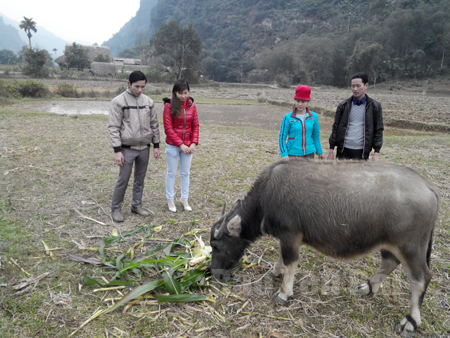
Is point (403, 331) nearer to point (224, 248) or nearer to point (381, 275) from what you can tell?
point (381, 275)

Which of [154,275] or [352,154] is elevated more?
[352,154]

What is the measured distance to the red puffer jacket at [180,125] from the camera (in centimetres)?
457

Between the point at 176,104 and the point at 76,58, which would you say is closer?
the point at 176,104

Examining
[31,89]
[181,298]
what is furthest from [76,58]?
[181,298]

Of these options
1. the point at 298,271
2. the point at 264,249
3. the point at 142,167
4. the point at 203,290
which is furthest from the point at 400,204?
the point at 142,167

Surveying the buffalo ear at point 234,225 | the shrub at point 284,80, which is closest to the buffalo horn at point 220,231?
the buffalo ear at point 234,225

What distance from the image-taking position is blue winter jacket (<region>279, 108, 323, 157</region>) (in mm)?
4246

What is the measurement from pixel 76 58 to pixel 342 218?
A: 6532 cm

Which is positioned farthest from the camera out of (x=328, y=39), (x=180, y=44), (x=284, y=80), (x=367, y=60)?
(x=328, y=39)

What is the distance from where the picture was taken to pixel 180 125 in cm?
464

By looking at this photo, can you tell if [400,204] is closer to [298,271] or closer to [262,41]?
[298,271]

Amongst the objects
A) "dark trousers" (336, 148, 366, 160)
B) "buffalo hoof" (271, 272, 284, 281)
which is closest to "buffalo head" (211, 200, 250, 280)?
"buffalo hoof" (271, 272, 284, 281)

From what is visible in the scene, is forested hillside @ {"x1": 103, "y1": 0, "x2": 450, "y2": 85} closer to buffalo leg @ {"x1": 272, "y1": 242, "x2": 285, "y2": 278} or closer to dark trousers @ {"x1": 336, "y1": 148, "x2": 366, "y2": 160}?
dark trousers @ {"x1": 336, "y1": 148, "x2": 366, "y2": 160}

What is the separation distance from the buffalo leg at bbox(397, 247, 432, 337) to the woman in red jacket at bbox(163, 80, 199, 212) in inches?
131
